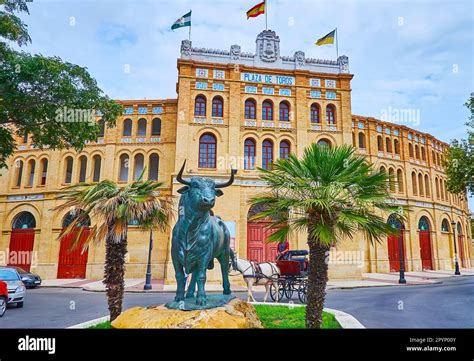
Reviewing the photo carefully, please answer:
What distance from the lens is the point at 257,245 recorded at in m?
22.0

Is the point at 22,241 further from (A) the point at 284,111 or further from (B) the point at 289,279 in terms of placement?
(A) the point at 284,111

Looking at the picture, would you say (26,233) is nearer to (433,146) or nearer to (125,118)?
(125,118)

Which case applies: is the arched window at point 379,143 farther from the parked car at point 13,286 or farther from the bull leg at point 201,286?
the parked car at point 13,286

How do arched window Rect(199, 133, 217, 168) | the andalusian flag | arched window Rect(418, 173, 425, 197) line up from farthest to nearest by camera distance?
arched window Rect(418, 173, 425, 197) → arched window Rect(199, 133, 217, 168) → the andalusian flag

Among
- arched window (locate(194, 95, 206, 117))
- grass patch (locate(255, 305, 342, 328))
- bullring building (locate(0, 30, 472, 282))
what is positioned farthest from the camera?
arched window (locate(194, 95, 206, 117))

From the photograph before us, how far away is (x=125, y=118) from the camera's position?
25.9 m

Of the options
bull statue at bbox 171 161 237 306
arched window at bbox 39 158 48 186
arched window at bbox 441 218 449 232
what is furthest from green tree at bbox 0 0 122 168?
arched window at bbox 441 218 449 232

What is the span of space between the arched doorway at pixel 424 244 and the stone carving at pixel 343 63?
618 inches

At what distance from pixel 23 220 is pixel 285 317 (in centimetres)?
2434

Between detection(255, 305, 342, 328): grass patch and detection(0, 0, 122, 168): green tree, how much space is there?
9.43 m

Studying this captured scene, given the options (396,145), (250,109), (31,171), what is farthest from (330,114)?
(31,171)

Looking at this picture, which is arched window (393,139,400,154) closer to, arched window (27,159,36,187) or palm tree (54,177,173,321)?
palm tree (54,177,173,321)

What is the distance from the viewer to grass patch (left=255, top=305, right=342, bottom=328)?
24.0 feet
